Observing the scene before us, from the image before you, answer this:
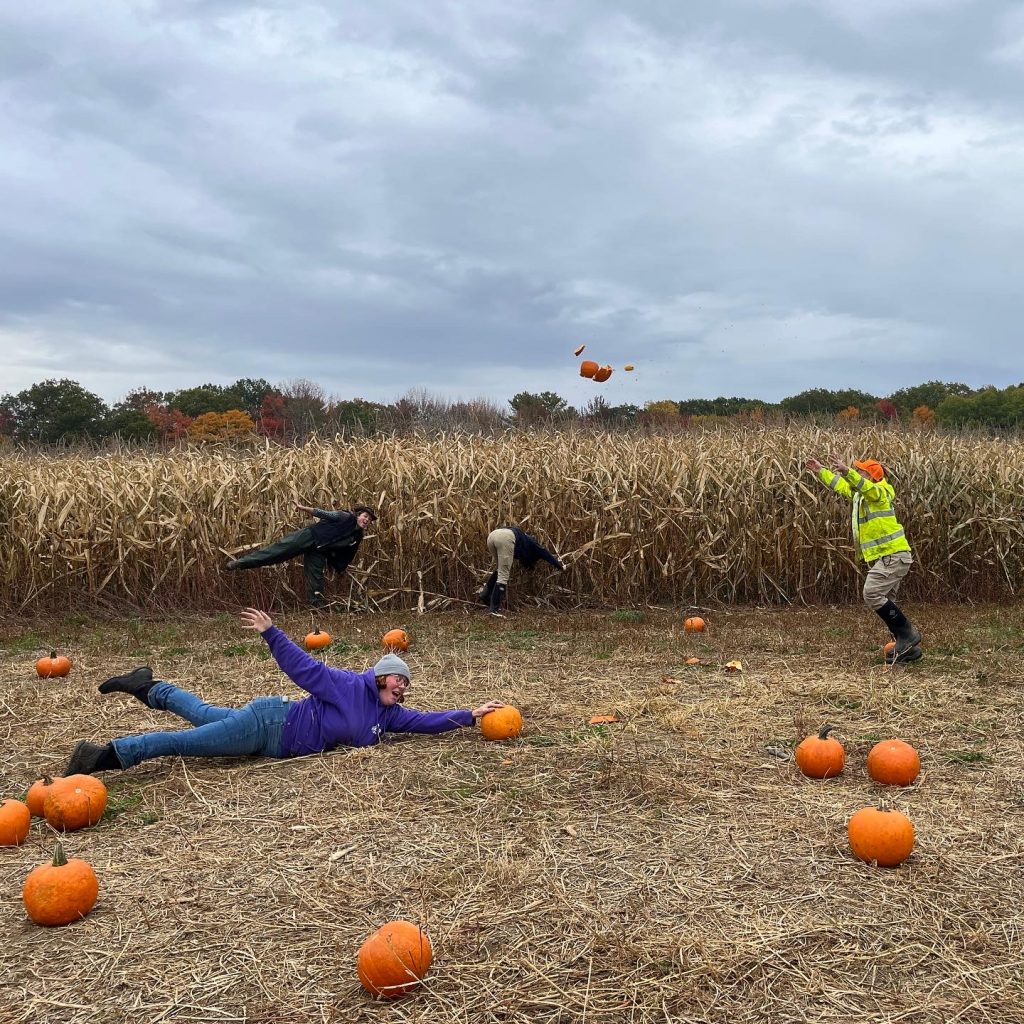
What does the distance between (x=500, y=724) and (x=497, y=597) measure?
20.4ft

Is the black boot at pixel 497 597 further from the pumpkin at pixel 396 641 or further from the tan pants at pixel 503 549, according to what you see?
the pumpkin at pixel 396 641

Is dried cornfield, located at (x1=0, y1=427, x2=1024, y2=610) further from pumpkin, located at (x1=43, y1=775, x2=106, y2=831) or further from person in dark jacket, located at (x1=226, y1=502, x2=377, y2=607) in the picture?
pumpkin, located at (x1=43, y1=775, x2=106, y2=831)

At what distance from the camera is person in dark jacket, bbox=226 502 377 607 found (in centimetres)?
1143

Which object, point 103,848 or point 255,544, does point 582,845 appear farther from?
point 255,544

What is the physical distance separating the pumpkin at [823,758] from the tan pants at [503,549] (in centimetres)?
700

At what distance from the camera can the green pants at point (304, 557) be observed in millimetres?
11469

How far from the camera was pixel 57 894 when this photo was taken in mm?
3451

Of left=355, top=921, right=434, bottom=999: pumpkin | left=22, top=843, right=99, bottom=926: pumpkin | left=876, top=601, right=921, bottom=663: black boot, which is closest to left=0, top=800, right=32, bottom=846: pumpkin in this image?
left=22, top=843, right=99, bottom=926: pumpkin

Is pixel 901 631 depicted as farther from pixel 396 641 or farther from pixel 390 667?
pixel 390 667

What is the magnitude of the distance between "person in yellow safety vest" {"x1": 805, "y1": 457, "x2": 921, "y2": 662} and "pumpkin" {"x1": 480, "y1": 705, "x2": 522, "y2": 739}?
389 cm

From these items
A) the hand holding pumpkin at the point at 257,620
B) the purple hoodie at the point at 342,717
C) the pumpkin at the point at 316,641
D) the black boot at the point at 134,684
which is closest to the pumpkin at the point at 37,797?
the black boot at the point at 134,684

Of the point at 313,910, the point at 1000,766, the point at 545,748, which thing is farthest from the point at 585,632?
the point at 313,910

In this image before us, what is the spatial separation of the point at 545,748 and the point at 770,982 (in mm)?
2589

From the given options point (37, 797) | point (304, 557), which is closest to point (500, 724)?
point (37, 797)
